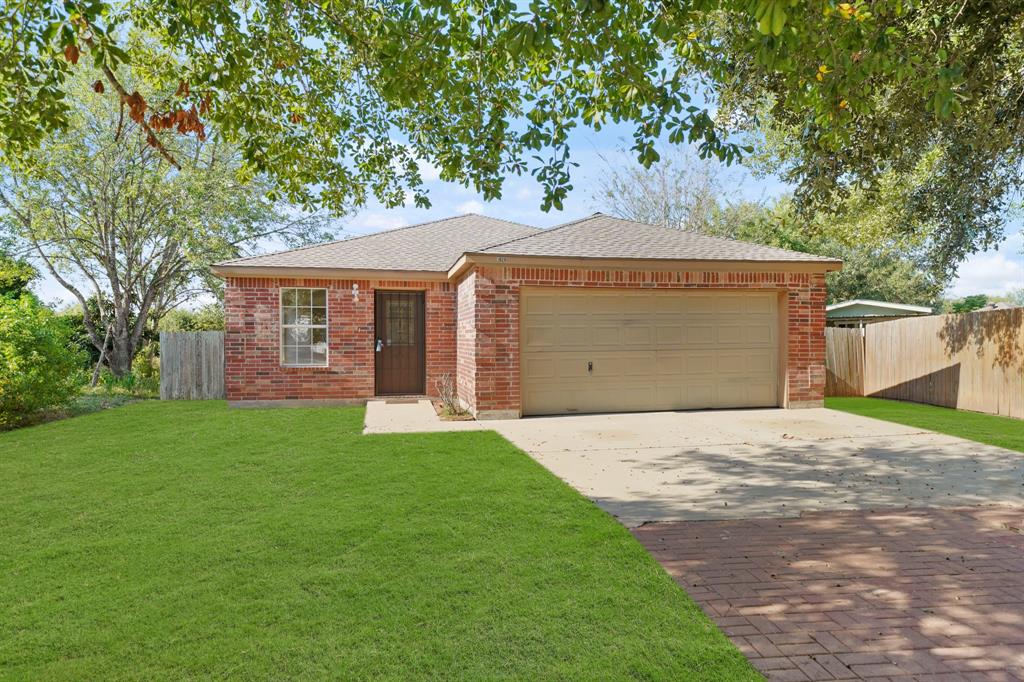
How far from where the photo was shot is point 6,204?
55.9 feet

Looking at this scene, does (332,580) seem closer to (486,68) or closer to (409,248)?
(486,68)

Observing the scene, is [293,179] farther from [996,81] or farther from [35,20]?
[996,81]

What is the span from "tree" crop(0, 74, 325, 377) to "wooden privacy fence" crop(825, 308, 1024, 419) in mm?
16119

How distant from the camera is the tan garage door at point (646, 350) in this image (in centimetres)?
1076

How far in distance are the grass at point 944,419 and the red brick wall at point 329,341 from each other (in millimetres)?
8357

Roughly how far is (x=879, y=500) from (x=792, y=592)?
250 centimetres

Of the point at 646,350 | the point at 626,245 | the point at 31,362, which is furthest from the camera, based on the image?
the point at 626,245

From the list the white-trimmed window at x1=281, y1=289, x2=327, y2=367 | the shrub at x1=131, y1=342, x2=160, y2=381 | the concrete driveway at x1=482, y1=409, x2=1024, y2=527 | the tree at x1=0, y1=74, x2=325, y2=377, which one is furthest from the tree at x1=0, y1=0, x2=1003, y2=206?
the shrub at x1=131, y1=342, x2=160, y2=381

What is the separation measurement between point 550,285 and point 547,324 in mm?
707

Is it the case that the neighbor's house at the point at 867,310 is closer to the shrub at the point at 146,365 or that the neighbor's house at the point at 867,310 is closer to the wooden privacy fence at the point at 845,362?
the wooden privacy fence at the point at 845,362

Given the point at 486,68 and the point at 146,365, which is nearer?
the point at 486,68

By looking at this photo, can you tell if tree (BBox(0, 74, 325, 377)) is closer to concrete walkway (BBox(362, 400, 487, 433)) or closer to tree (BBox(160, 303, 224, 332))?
tree (BBox(160, 303, 224, 332))

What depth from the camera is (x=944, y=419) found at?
410 inches

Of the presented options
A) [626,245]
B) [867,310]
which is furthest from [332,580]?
[867,310]
